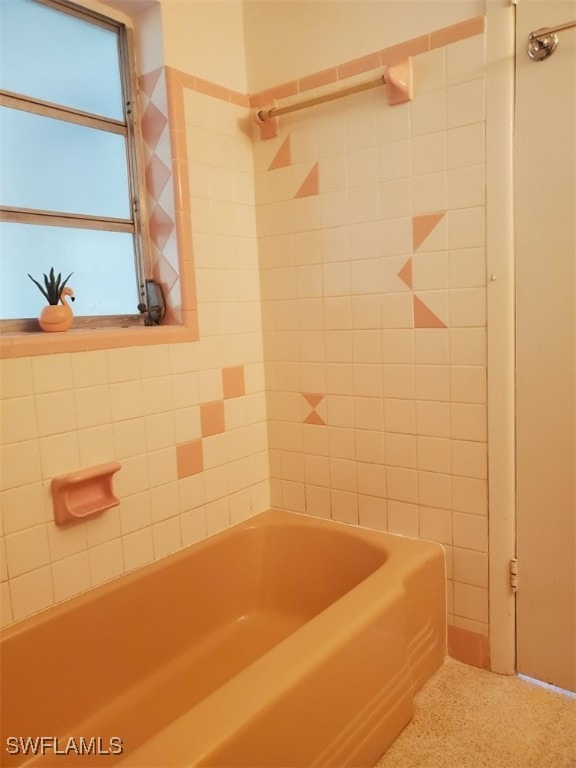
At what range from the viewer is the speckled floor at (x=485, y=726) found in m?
1.42

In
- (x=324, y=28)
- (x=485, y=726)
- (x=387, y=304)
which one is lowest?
(x=485, y=726)

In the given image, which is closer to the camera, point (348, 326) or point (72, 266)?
point (72, 266)

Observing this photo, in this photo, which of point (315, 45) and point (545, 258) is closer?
point (545, 258)

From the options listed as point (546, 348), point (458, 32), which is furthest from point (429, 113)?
point (546, 348)

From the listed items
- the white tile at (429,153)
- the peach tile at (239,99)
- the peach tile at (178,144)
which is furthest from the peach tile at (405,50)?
the peach tile at (178,144)

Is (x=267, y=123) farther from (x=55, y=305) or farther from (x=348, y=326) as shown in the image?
(x=55, y=305)

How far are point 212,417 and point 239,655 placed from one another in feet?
2.50

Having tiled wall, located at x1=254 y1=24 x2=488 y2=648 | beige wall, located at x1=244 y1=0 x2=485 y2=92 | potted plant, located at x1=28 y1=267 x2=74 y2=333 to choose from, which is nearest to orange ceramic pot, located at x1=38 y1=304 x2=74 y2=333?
potted plant, located at x1=28 y1=267 x2=74 y2=333

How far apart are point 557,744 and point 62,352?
1.64 m

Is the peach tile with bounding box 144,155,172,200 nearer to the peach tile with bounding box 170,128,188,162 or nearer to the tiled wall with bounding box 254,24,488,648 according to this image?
the peach tile with bounding box 170,128,188,162

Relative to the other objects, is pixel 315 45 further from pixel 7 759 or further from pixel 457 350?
pixel 7 759

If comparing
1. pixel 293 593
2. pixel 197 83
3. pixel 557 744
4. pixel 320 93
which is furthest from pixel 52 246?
pixel 557 744

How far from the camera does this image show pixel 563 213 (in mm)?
1500

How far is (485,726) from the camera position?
153cm
